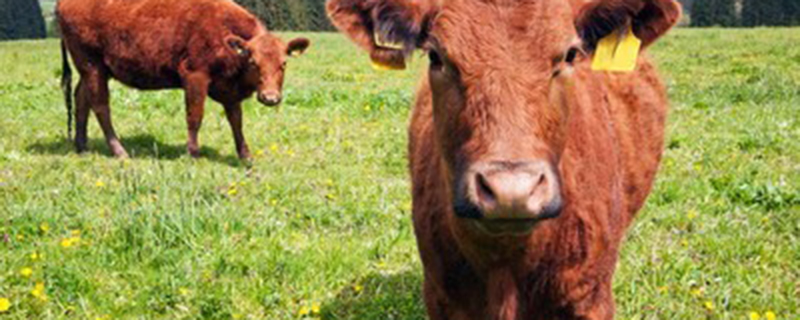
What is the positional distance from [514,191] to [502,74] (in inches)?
18.5

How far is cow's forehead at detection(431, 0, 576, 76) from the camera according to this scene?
242 centimetres

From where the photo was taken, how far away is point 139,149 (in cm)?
927

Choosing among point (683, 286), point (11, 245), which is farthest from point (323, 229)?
point (683, 286)

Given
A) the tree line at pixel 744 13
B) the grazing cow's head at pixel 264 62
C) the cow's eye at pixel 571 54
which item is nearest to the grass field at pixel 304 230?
the grazing cow's head at pixel 264 62

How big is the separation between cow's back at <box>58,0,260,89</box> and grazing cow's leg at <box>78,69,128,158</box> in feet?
0.71

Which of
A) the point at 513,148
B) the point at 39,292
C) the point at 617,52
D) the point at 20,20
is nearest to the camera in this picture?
the point at 513,148

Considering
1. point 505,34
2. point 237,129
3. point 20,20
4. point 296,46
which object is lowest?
point 20,20

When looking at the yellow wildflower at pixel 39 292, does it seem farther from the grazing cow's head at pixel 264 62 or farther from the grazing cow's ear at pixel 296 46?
the grazing cow's ear at pixel 296 46

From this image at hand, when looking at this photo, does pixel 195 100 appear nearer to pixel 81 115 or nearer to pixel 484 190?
pixel 81 115

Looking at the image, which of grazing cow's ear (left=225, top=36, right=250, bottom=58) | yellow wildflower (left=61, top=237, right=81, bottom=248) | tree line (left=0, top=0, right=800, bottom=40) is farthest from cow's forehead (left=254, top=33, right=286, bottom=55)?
tree line (left=0, top=0, right=800, bottom=40)

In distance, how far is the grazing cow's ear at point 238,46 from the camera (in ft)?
29.0

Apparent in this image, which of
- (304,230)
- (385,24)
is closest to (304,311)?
(304,230)

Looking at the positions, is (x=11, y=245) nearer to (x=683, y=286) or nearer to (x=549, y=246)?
(x=549, y=246)

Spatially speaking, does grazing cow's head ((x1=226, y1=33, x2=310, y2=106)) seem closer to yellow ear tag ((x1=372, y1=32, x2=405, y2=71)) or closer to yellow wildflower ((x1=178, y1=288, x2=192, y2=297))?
yellow wildflower ((x1=178, y1=288, x2=192, y2=297))
